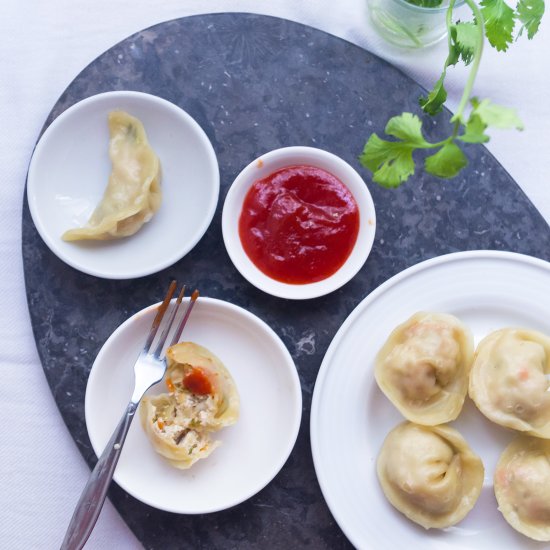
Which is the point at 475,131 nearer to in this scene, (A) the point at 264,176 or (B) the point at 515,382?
(A) the point at 264,176

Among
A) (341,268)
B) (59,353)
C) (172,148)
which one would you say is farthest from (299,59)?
(59,353)

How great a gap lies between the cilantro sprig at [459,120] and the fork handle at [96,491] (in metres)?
1.26

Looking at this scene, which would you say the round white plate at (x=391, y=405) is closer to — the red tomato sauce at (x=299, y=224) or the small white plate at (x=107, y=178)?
the red tomato sauce at (x=299, y=224)

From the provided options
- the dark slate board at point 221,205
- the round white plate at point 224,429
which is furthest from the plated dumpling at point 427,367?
the round white plate at point 224,429

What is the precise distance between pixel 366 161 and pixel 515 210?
794 mm

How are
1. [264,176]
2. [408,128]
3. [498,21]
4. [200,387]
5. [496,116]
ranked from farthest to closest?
[264,176]
[200,387]
[498,21]
[408,128]
[496,116]

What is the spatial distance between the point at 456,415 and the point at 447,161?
97cm

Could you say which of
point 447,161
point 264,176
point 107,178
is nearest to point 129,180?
point 107,178

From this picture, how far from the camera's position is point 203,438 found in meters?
2.79

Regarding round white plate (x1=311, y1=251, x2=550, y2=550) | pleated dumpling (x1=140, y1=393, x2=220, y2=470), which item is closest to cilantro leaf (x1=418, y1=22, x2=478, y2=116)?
round white plate (x1=311, y1=251, x2=550, y2=550)

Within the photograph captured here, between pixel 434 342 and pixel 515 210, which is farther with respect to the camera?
pixel 515 210

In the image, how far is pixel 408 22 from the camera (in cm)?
300

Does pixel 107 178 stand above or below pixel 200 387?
above

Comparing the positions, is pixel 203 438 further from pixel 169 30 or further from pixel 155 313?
pixel 169 30
